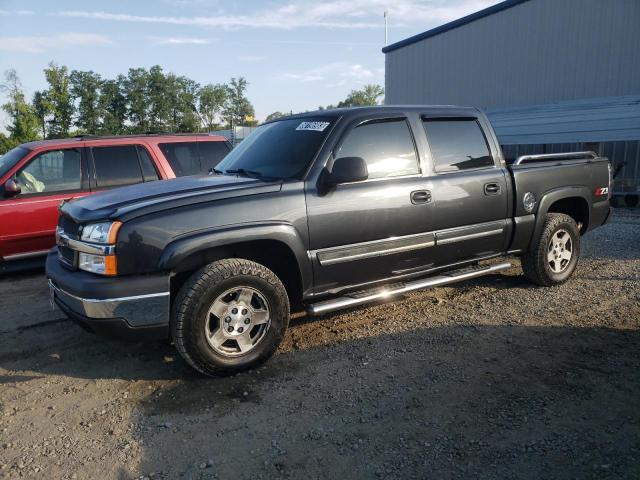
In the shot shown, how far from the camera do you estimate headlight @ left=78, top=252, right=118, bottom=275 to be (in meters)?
3.23

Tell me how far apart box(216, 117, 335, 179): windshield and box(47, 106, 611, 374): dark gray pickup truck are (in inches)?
0.6

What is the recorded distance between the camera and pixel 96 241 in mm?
3289

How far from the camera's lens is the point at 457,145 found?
4738mm

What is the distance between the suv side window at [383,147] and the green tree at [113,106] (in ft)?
232

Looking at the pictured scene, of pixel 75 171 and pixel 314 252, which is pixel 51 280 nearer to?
pixel 314 252

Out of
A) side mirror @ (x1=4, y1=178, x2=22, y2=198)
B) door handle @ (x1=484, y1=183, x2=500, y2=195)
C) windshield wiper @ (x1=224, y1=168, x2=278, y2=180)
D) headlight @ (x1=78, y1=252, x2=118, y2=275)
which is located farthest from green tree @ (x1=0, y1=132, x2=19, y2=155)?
door handle @ (x1=484, y1=183, x2=500, y2=195)

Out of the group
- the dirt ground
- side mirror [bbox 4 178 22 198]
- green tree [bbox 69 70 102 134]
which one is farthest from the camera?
green tree [bbox 69 70 102 134]

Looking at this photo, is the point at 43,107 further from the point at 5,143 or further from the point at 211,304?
the point at 211,304

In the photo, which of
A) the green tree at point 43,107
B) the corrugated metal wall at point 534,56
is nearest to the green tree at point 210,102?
the green tree at point 43,107

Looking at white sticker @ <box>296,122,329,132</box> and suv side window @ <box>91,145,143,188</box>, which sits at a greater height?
white sticker @ <box>296,122,329,132</box>

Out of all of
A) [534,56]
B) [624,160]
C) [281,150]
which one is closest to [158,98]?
[534,56]

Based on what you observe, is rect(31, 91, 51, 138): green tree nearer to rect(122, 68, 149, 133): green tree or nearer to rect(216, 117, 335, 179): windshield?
rect(122, 68, 149, 133): green tree

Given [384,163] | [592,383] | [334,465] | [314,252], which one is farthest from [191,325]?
[592,383]

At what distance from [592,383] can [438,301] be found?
1881 millimetres
